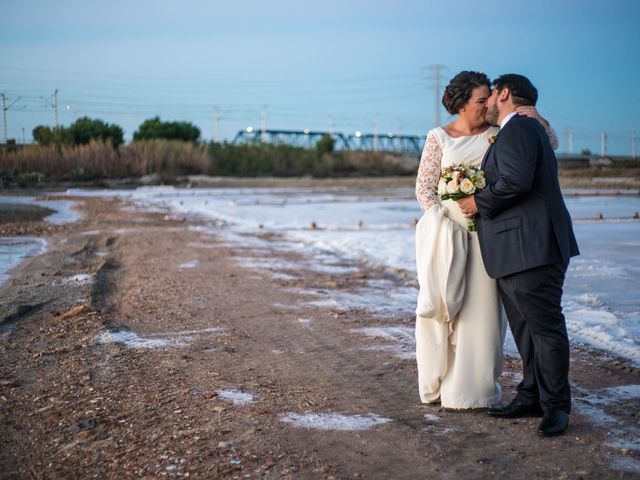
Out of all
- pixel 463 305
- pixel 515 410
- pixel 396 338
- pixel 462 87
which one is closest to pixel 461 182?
pixel 462 87

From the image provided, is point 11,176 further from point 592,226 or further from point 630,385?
point 630,385

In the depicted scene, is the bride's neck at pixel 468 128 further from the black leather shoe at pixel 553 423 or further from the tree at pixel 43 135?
the tree at pixel 43 135

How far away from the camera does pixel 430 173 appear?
561 centimetres

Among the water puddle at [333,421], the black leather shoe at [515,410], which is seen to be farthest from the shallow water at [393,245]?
the water puddle at [333,421]

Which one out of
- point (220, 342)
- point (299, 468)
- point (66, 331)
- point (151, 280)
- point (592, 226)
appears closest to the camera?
point (299, 468)

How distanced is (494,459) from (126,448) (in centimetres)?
208

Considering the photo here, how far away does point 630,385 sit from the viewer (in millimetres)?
6180

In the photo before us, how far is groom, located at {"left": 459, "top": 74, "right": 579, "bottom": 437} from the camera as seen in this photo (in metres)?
5.01

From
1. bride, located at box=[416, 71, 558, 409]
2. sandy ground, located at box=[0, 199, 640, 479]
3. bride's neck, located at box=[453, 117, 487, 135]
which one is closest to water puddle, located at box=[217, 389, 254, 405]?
sandy ground, located at box=[0, 199, 640, 479]

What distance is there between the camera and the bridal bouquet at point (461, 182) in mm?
5195

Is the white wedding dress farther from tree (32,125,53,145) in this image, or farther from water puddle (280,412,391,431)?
tree (32,125,53,145)

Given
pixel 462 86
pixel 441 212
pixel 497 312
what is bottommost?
pixel 497 312

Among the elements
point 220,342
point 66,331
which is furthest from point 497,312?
point 66,331

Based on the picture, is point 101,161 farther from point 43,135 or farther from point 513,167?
point 513,167
